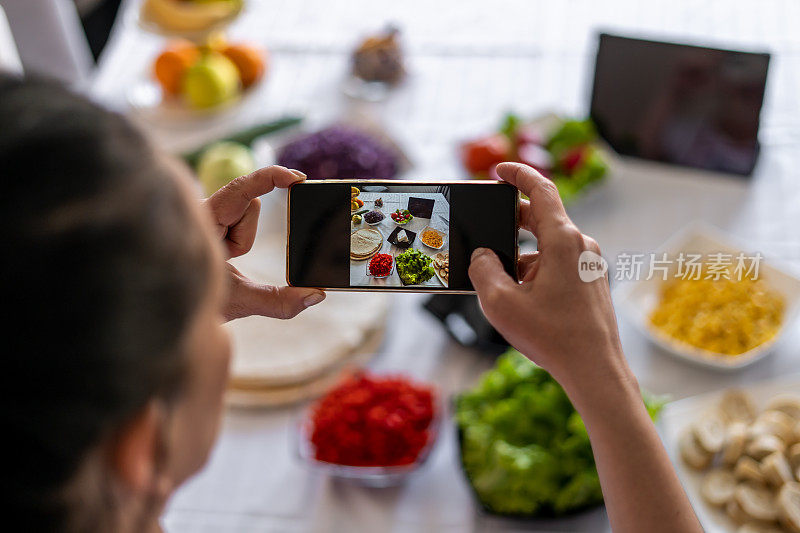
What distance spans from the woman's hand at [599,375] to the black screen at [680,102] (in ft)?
3.05

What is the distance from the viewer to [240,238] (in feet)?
2.88

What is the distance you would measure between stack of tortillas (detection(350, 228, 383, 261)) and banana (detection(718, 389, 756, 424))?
2.09ft

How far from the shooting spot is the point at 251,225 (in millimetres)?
872

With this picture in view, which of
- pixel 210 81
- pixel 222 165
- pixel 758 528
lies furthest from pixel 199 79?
pixel 758 528

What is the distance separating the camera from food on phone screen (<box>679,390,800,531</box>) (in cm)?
100

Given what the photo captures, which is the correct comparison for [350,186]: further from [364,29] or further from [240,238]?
[364,29]

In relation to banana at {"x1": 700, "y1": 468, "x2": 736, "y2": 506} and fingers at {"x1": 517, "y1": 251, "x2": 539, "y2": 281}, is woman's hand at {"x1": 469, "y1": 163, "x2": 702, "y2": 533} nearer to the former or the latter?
fingers at {"x1": 517, "y1": 251, "x2": 539, "y2": 281}

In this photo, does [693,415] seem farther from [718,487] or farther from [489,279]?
[489,279]

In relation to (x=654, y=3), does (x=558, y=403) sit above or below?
below

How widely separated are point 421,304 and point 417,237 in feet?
1.84

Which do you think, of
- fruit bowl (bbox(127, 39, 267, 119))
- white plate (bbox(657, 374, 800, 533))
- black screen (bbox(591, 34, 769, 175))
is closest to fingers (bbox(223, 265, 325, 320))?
white plate (bbox(657, 374, 800, 533))

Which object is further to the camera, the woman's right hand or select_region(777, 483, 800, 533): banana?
select_region(777, 483, 800, 533): banana

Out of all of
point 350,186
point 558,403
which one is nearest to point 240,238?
point 350,186

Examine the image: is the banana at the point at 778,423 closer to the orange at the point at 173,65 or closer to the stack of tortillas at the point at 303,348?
the stack of tortillas at the point at 303,348
